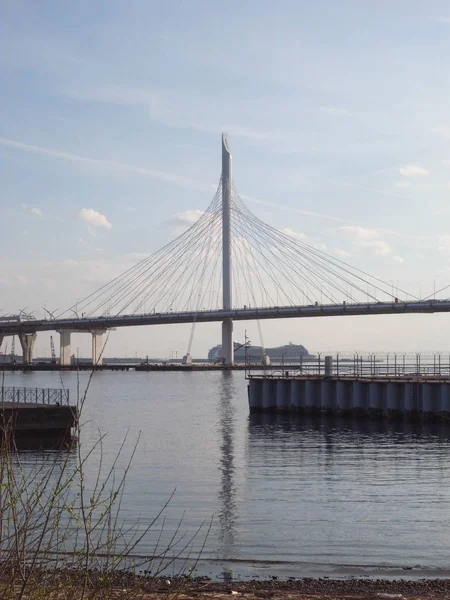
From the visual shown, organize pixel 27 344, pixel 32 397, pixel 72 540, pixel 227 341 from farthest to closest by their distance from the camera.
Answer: pixel 27 344
pixel 227 341
pixel 32 397
pixel 72 540

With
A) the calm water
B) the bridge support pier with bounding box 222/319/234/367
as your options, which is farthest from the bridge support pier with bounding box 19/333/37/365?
the calm water

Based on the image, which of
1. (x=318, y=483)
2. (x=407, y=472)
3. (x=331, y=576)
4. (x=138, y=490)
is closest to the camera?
(x=331, y=576)

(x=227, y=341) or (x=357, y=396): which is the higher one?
(x=227, y=341)

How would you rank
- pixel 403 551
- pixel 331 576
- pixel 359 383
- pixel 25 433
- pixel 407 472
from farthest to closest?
pixel 359 383 < pixel 25 433 < pixel 407 472 < pixel 403 551 < pixel 331 576

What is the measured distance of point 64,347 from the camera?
155250mm

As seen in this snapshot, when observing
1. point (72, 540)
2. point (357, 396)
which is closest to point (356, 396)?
point (357, 396)

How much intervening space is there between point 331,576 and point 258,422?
35.1 meters

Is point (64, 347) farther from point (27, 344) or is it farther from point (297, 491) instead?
point (297, 491)

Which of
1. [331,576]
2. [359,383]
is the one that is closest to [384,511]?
[331,576]

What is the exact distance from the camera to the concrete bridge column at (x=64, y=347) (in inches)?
5981

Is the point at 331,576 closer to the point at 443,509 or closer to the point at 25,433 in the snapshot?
the point at 443,509

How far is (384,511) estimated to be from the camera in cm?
2164

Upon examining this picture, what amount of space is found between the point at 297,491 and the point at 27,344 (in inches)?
5638

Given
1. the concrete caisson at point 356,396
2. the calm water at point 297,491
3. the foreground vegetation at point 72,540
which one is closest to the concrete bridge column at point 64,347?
the concrete caisson at point 356,396
